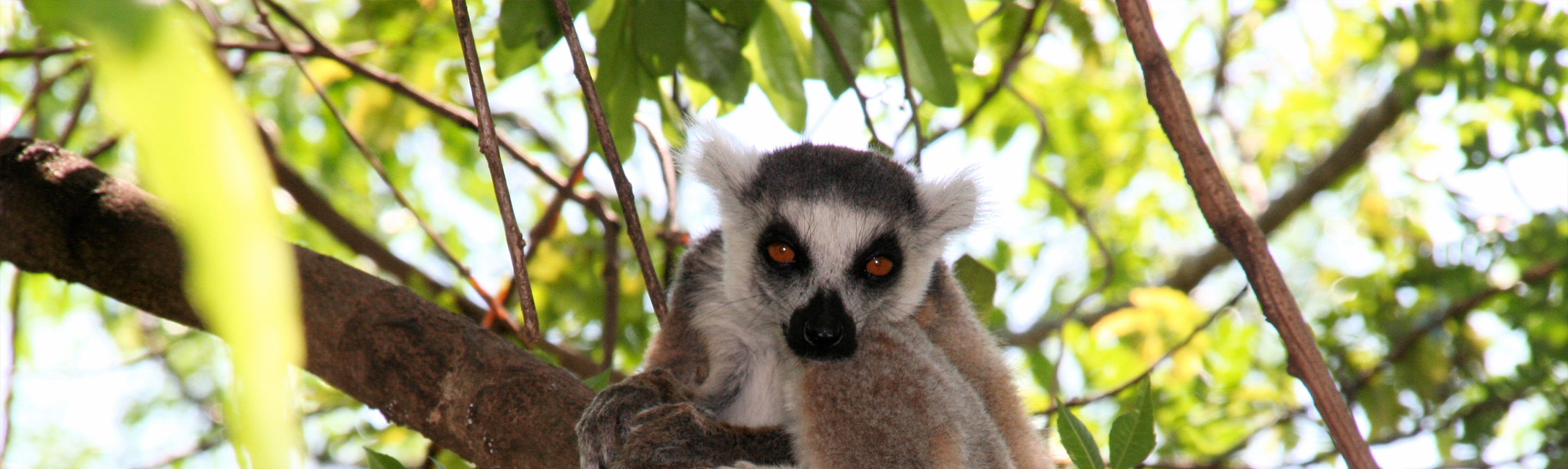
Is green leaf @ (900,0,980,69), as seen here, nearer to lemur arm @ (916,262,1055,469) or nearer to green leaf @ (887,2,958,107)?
green leaf @ (887,2,958,107)

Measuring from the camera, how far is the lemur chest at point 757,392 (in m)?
2.76

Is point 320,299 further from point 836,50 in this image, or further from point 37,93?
point 37,93

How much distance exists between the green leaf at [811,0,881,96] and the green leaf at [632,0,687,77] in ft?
1.47

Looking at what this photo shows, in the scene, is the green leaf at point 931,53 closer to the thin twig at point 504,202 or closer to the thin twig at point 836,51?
the thin twig at point 836,51

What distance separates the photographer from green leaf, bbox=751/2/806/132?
132 inches

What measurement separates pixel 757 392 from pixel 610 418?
22.3 inches

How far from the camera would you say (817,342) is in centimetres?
257

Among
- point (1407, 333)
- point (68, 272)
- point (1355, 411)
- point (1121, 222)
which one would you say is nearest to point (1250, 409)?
point (1355, 411)

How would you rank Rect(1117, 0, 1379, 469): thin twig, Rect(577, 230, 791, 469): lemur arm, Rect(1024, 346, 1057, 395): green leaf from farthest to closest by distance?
1. Rect(1024, 346, 1057, 395): green leaf
2. Rect(577, 230, 791, 469): lemur arm
3. Rect(1117, 0, 1379, 469): thin twig

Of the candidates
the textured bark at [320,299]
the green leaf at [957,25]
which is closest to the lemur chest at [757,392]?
the textured bark at [320,299]

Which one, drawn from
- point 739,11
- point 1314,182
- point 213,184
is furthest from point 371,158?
point 1314,182

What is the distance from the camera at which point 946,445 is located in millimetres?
2172

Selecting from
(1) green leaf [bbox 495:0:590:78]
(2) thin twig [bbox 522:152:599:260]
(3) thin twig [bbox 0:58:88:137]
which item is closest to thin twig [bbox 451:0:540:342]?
(1) green leaf [bbox 495:0:590:78]

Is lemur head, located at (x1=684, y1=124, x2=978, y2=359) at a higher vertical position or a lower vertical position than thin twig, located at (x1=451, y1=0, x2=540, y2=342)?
higher
